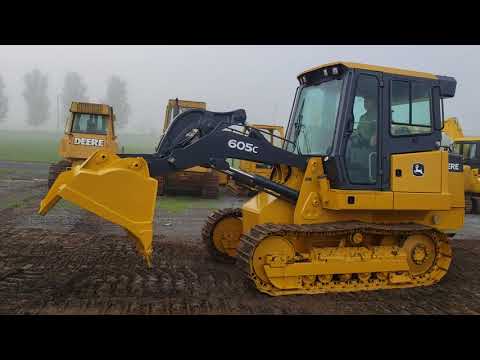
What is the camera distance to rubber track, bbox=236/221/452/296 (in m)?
6.10

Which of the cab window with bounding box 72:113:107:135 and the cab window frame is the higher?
the cab window with bounding box 72:113:107:135

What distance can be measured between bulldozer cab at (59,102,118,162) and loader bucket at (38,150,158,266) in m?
11.8

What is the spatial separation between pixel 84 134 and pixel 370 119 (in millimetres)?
13051

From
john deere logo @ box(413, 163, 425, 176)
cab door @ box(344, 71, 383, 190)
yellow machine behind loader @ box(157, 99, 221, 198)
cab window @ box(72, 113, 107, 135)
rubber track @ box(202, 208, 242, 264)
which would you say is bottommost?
rubber track @ box(202, 208, 242, 264)

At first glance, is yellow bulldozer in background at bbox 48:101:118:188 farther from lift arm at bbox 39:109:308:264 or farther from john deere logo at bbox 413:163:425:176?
john deere logo at bbox 413:163:425:176

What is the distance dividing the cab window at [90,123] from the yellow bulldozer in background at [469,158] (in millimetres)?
11621

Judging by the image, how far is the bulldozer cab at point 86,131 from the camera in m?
17.2

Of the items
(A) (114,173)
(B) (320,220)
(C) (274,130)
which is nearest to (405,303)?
(B) (320,220)

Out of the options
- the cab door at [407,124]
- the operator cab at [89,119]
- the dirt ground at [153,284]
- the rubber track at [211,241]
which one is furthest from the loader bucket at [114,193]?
the operator cab at [89,119]

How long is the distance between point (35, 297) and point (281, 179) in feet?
11.9

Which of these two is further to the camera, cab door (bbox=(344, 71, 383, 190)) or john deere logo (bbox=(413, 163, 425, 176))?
john deere logo (bbox=(413, 163, 425, 176))

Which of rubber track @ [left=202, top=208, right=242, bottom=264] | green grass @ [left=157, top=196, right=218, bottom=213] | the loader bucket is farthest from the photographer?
green grass @ [left=157, top=196, right=218, bottom=213]

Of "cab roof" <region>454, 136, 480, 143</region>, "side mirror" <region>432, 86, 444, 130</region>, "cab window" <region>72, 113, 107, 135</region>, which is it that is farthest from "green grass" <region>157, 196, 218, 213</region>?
"cab roof" <region>454, 136, 480, 143</region>

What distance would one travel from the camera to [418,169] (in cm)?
680
